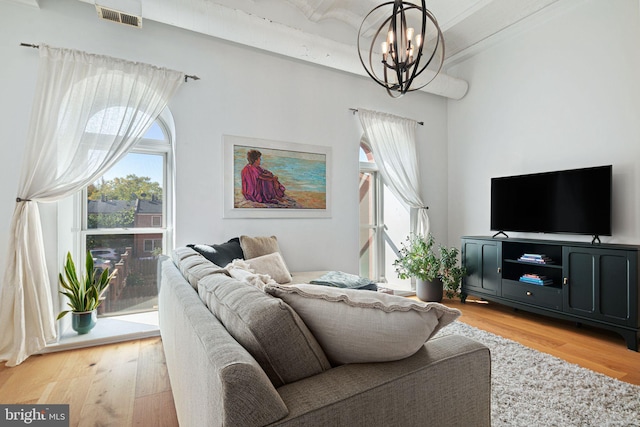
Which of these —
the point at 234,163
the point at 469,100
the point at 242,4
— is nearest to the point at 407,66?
the point at 234,163

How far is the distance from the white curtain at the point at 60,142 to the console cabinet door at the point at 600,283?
13.6ft

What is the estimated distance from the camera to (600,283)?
279 cm

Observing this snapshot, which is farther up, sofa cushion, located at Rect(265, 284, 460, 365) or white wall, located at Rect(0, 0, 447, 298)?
white wall, located at Rect(0, 0, 447, 298)

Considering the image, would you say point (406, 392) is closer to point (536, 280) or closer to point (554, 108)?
point (536, 280)

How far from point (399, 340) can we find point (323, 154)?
123 inches

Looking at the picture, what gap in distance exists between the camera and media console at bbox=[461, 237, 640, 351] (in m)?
2.64

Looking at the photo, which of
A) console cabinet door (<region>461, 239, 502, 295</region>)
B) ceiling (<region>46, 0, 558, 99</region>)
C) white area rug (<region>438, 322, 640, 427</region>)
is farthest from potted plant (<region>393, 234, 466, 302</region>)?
ceiling (<region>46, 0, 558, 99</region>)

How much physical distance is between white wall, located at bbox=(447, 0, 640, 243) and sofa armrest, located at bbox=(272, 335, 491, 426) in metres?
3.12

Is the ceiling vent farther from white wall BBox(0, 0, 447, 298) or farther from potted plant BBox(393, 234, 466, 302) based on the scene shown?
potted plant BBox(393, 234, 466, 302)

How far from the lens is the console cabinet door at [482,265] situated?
366 cm

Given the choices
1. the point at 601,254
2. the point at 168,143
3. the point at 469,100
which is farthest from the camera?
the point at 469,100

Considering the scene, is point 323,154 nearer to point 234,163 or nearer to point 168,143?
point 234,163

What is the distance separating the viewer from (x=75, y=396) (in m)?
1.94

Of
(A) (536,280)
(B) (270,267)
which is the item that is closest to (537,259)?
(A) (536,280)
